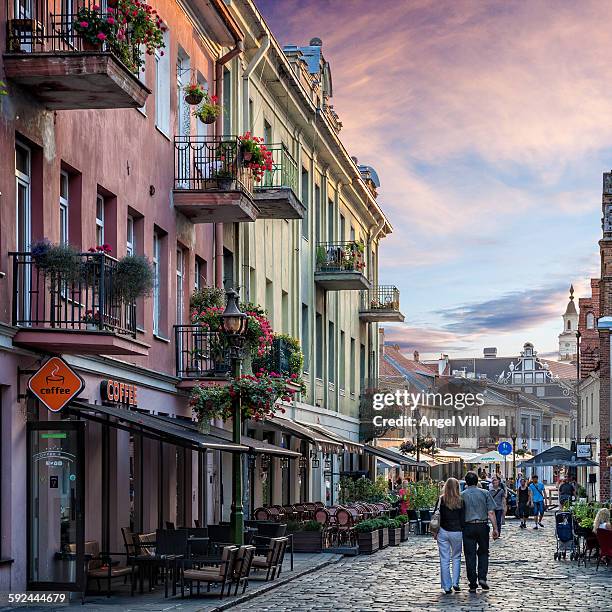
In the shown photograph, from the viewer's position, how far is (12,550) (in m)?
15.8

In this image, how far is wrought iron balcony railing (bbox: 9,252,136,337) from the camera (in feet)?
52.5

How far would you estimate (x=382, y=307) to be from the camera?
157 feet

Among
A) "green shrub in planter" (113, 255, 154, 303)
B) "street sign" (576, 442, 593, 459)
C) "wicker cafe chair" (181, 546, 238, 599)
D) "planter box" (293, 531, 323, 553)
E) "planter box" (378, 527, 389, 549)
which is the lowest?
"planter box" (378, 527, 389, 549)

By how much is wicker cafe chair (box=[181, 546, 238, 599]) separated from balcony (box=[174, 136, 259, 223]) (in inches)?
314

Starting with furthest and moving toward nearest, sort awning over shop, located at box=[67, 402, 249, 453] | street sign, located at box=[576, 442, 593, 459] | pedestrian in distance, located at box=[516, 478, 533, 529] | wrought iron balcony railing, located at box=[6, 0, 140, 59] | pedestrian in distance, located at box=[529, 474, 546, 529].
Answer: street sign, located at box=[576, 442, 593, 459] → pedestrian in distance, located at box=[516, 478, 533, 529] → pedestrian in distance, located at box=[529, 474, 546, 529] → awning over shop, located at box=[67, 402, 249, 453] → wrought iron balcony railing, located at box=[6, 0, 140, 59]

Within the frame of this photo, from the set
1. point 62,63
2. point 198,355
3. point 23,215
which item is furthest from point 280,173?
point 62,63

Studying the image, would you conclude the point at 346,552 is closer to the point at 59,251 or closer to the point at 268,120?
the point at 268,120

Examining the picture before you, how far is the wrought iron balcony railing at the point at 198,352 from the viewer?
24016 millimetres

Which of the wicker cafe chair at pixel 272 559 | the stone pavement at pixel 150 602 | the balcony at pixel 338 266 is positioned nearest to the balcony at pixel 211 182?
the wicker cafe chair at pixel 272 559

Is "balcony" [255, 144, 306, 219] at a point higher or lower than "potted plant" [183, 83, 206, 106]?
lower

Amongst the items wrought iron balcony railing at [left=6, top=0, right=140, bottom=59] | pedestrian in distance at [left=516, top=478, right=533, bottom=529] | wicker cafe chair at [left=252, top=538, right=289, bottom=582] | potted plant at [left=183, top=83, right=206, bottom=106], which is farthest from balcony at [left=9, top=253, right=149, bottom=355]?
pedestrian in distance at [left=516, top=478, right=533, bottom=529]

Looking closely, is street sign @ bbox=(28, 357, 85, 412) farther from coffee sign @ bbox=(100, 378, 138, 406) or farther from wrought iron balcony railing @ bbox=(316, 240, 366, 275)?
wrought iron balcony railing @ bbox=(316, 240, 366, 275)

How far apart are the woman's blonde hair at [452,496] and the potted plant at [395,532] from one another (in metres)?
12.7

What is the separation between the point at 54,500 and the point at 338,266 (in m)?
23.3
